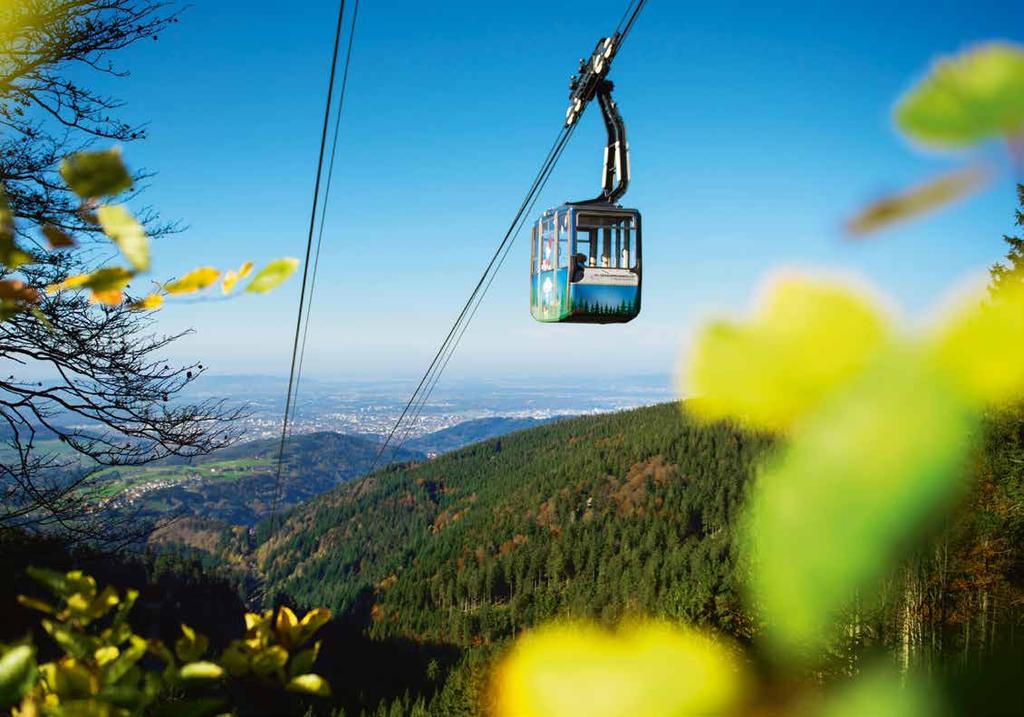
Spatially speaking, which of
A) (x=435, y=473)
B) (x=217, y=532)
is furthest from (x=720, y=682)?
(x=217, y=532)

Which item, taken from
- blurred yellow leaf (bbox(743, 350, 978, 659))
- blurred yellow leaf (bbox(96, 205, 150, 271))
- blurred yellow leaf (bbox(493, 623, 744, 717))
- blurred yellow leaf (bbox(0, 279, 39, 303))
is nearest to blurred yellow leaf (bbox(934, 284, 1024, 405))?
blurred yellow leaf (bbox(743, 350, 978, 659))

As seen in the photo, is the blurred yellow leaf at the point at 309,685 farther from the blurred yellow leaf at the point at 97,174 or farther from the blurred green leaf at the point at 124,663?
the blurred yellow leaf at the point at 97,174

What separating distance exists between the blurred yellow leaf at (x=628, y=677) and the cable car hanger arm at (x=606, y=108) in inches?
218

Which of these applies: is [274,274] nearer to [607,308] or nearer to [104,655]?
[104,655]

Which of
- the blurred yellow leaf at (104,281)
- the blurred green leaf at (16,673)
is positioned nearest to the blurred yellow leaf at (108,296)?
the blurred yellow leaf at (104,281)

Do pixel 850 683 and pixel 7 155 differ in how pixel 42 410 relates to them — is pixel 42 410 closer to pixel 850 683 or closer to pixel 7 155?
pixel 7 155

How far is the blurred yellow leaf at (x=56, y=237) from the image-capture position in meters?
0.73

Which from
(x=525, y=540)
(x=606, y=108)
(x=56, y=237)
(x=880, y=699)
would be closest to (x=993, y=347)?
(x=880, y=699)

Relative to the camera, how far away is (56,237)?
752mm

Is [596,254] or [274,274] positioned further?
[596,254]

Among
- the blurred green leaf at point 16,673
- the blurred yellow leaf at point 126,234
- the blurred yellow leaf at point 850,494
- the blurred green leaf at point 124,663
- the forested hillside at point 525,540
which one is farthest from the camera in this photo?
the forested hillside at point 525,540

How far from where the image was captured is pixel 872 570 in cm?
129

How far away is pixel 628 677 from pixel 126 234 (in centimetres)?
128

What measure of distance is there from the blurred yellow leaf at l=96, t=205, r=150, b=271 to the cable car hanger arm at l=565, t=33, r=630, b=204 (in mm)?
5973
